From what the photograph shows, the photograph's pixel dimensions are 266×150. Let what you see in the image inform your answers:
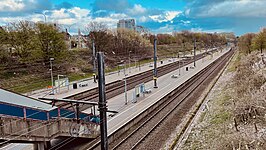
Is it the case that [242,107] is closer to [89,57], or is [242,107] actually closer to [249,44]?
[89,57]

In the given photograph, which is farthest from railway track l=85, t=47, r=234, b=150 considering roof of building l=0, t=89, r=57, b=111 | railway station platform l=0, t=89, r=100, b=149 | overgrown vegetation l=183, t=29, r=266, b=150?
roof of building l=0, t=89, r=57, b=111

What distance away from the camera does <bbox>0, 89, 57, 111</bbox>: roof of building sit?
34.8 ft

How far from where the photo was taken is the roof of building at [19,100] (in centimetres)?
1061

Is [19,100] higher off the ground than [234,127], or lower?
higher

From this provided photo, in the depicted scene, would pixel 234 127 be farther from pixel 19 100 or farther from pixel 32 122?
pixel 19 100

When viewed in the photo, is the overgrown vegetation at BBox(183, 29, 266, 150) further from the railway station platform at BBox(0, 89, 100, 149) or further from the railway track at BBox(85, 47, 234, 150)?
the railway station platform at BBox(0, 89, 100, 149)

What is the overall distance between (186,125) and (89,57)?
36497 mm

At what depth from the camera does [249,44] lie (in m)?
61.7

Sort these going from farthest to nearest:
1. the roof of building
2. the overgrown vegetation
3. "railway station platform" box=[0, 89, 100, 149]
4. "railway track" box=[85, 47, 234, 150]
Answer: "railway track" box=[85, 47, 234, 150], the overgrown vegetation, the roof of building, "railway station platform" box=[0, 89, 100, 149]

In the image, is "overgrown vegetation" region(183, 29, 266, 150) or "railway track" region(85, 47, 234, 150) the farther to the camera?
"railway track" region(85, 47, 234, 150)

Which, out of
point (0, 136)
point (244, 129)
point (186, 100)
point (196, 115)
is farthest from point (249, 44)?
point (0, 136)

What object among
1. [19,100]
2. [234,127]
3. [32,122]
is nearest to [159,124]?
[234,127]

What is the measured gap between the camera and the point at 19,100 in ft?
37.4

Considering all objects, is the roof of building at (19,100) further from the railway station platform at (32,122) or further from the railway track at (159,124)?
the railway track at (159,124)
